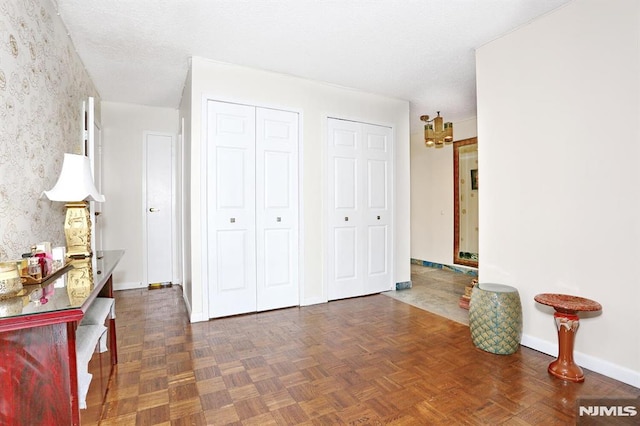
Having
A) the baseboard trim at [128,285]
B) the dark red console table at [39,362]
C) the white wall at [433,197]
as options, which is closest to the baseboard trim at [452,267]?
the white wall at [433,197]

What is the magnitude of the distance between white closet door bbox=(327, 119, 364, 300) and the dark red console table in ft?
9.47

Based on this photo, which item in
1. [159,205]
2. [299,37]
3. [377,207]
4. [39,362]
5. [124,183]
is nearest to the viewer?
[39,362]

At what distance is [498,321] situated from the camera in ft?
8.07

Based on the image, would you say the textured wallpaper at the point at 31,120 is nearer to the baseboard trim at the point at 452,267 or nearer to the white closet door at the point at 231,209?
the white closet door at the point at 231,209

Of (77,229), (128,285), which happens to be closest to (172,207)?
(128,285)

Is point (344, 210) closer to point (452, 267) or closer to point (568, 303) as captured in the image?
point (568, 303)

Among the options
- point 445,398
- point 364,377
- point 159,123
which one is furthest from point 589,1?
point 159,123

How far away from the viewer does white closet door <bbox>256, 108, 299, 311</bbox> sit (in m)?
3.47

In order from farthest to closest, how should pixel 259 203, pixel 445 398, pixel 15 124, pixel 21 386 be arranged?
pixel 259 203
pixel 445 398
pixel 15 124
pixel 21 386

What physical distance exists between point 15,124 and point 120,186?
298 centimetres

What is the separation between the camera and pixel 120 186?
4.45m

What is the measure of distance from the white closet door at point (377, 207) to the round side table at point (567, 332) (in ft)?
7.01

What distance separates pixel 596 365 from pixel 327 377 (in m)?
1.81

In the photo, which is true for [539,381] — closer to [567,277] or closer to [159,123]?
[567,277]
